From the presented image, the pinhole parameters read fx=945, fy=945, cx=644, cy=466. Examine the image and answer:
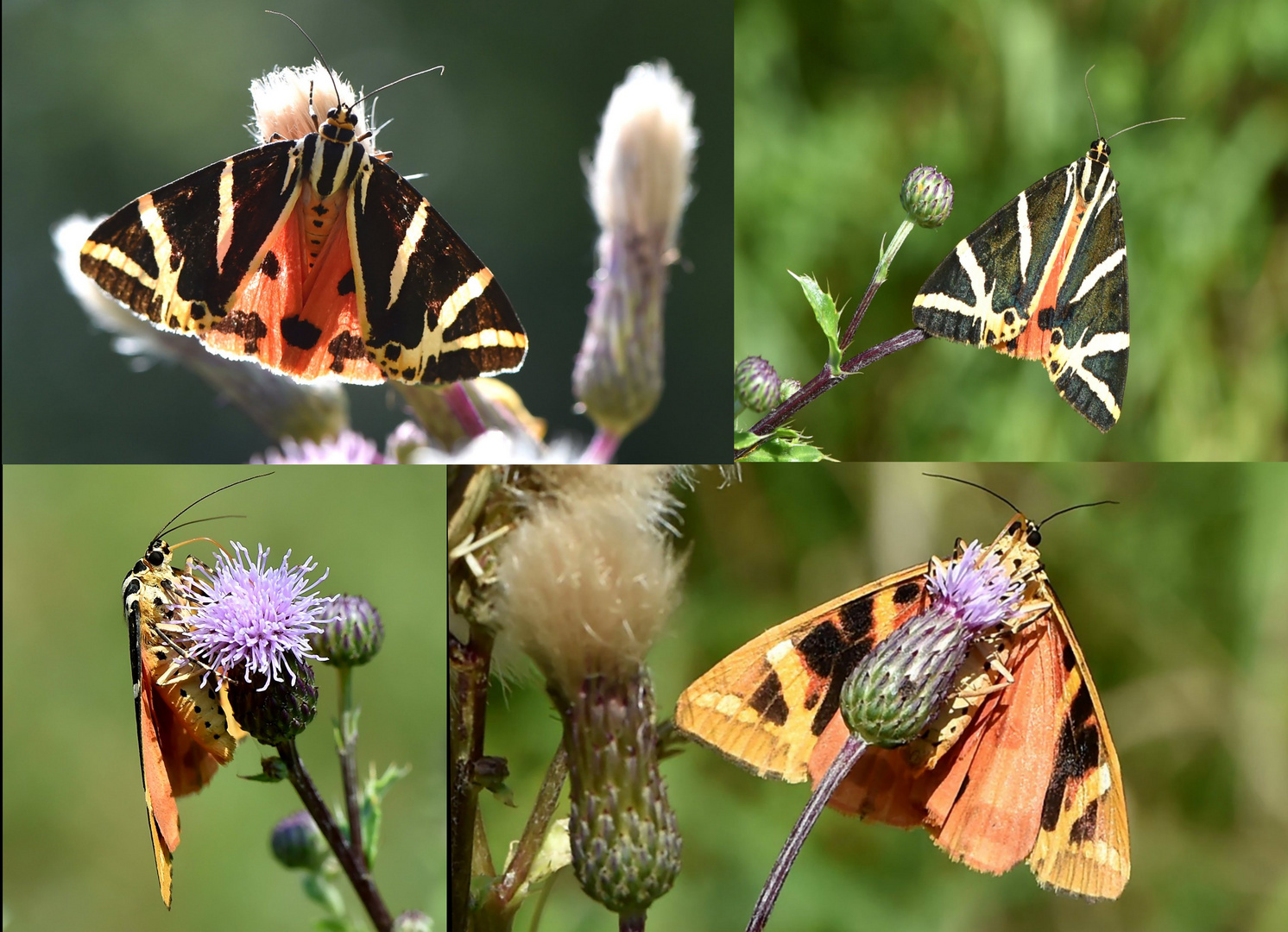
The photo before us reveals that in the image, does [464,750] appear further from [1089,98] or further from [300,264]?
[1089,98]

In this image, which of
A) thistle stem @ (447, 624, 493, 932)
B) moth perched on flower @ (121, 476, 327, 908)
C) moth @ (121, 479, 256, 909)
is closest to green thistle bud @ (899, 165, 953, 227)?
thistle stem @ (447, 624, 493, 932)

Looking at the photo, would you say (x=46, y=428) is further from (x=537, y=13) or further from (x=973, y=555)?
(x=973, y=555)

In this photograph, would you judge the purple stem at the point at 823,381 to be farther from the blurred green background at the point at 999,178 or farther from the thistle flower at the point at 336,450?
the thistle flower at the point at 336,450

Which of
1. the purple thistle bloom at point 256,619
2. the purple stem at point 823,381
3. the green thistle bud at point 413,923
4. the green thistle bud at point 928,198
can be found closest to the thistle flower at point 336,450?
the purple thistle bloom at point 256,619

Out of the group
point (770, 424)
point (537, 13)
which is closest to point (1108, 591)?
A: point (770, 424)

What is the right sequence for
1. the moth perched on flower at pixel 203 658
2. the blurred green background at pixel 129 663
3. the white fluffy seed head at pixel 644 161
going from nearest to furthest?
the white fluffy seed head at pixel 644 161 < the moth perched on flower at pixel 203 658 < the blurred green background at pixel 129 663

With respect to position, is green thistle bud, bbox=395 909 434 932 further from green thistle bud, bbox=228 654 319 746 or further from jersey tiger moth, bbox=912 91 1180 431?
jersey tiger moth, bbox=912 91 1180 431
